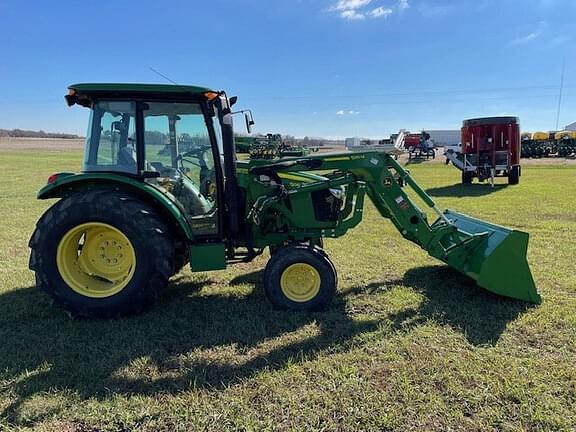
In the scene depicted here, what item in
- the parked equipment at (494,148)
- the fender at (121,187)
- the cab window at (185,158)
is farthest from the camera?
the parked equipment at (494,148)

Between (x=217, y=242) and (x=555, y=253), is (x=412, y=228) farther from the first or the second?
(x=555, y=253)

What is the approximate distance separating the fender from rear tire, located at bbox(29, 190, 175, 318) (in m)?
0.13

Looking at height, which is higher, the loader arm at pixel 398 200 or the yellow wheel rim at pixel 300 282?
the loader arm at pixel 398 200

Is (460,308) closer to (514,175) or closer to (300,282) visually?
(300,282)

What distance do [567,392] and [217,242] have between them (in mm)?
3440

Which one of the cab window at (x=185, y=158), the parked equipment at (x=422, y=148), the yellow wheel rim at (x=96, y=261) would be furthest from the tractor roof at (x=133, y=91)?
the parked equipment at (x=422, y=148)

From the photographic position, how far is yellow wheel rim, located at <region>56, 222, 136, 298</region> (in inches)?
178

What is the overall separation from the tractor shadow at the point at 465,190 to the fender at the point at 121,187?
11.2m

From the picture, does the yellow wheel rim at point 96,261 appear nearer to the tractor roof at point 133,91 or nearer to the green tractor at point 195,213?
the green tractor at point 195,213

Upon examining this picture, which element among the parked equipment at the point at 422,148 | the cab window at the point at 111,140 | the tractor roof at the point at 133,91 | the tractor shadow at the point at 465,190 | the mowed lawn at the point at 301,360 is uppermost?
the parked equipment at the point at 422,148

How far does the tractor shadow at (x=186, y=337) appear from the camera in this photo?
11.2 ft

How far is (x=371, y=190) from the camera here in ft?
16.7

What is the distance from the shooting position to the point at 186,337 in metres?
4.13

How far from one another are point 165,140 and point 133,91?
0.63m
